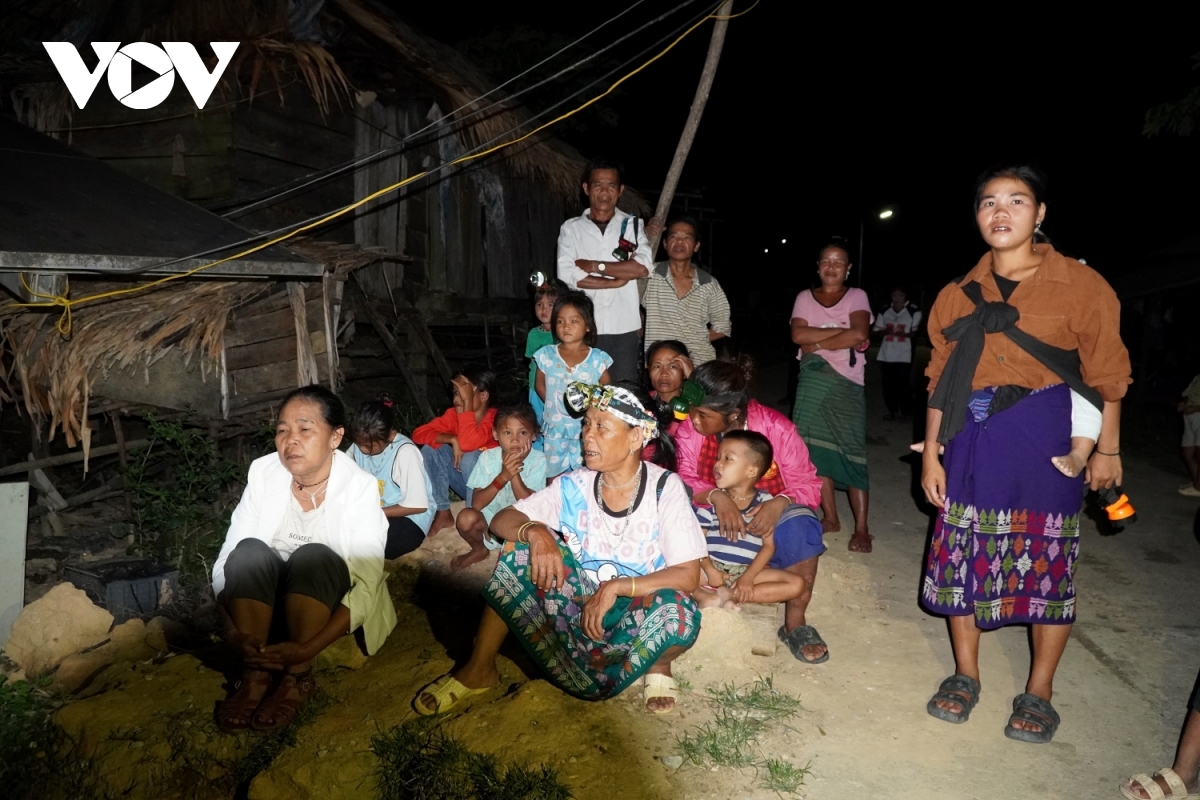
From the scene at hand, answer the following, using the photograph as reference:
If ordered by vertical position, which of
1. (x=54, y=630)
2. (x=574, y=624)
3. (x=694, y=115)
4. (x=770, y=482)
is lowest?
(x=54, y=630)

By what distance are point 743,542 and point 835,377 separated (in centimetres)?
167

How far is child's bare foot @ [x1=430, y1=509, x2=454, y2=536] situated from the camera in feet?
17.5

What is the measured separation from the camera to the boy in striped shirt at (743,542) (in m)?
3.63

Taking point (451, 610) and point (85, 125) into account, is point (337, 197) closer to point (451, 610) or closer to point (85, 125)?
point (85, 125)

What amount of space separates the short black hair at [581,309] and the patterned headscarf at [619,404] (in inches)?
66.9

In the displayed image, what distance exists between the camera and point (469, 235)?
1022cm

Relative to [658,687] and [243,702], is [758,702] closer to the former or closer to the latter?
[658,687]

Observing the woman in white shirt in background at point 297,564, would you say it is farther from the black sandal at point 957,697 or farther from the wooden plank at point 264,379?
the wooden plank at point 264,379

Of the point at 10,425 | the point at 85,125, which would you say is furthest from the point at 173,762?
the point at 85,125

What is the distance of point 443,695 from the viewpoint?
3123 mm

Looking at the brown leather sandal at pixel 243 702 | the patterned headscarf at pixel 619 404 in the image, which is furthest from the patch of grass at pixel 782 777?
the brown leather sandal at pixel 243 702

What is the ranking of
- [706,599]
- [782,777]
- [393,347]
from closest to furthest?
[782,777], [706,599], [393,347]

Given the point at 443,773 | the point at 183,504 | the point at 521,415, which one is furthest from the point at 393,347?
the point at 443,773

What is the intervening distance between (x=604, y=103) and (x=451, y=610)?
11.8 m
